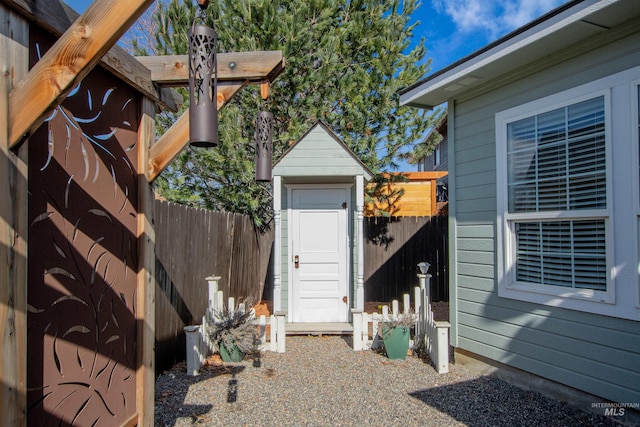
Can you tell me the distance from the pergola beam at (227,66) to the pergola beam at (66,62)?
1.02 m

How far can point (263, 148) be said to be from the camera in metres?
2.79

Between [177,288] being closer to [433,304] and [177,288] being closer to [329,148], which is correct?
[329,148]

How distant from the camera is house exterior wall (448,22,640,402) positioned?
9.74 feet

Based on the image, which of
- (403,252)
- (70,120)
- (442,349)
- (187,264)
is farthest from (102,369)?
(403,252)

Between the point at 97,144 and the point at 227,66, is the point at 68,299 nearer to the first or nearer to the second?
the point at 97,144

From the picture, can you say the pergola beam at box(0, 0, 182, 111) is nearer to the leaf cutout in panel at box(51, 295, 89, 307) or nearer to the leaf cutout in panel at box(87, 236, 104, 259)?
the leaf cutout in panel at box(87, 236, 104, 259)

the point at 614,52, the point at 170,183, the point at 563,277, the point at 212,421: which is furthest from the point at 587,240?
the point at 170,183

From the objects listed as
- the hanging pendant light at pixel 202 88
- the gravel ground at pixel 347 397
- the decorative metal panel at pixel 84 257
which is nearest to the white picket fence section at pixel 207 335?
the gravel ground at pixel 347 397

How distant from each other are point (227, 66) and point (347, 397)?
2834 millimetres

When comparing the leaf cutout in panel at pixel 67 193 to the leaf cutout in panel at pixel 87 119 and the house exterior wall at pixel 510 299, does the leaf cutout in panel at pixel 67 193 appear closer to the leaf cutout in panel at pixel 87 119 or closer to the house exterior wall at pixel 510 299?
the leaf cutout in panel at pixel 87 119

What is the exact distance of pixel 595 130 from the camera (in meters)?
3.12

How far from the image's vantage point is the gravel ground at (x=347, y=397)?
3.12m

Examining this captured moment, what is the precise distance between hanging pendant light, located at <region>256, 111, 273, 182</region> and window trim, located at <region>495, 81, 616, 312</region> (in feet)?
7.71

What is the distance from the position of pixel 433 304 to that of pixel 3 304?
7.74 metres
